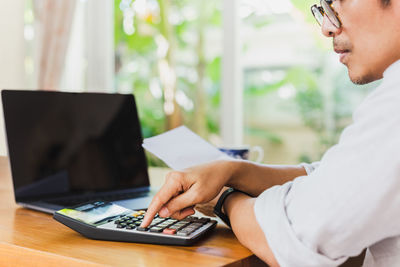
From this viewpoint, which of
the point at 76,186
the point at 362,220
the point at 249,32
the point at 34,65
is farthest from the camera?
the point at 249,32

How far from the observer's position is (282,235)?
682 millimetres

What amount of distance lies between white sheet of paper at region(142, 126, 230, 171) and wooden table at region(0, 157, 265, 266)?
175mm

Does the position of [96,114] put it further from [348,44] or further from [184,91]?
[184,91]

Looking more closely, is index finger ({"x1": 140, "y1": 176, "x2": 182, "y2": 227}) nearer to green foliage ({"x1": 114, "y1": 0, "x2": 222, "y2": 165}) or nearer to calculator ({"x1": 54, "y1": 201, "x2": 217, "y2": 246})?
calculator ({"x1": 54, "y1": 201, "x2": 217, "y2": 246})

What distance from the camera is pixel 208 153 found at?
1073mm

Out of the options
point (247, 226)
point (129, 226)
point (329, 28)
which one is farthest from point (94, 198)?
point (329, 28)

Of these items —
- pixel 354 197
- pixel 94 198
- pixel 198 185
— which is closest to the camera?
pixel 354 197

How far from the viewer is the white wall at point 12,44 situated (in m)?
1.83

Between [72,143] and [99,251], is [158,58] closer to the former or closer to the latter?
[72,143]

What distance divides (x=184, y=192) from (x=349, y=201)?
1.08 ft

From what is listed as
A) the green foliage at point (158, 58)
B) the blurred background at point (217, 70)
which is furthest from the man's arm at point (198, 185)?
the green foliage at point (158, 58)

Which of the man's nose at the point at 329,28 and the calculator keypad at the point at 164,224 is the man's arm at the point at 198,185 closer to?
the calculator keypad at the point at 164,224

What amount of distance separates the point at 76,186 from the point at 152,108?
3.05 m

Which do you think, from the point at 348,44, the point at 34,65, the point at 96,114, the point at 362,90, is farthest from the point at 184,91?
the point at 348,44
